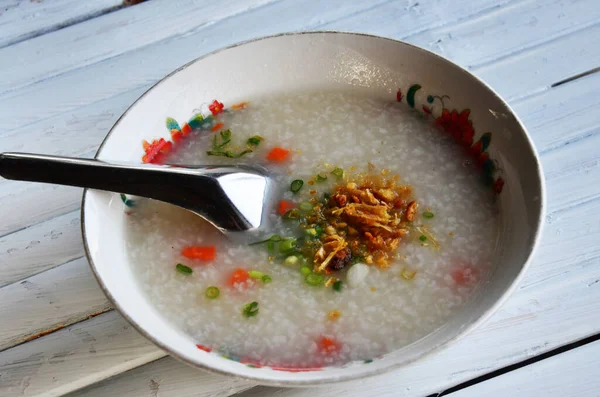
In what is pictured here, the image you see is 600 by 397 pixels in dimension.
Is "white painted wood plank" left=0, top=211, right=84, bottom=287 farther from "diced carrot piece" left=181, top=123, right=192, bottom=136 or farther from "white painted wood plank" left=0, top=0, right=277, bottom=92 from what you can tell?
"white painted wood plank" left=0, top=0, right=277, bottom=92

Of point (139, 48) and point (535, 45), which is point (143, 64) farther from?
point (535, 45)

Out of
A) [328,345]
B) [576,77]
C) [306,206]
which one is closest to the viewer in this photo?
[328,345]

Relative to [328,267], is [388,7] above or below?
above

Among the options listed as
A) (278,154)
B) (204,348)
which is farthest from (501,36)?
(204,348)

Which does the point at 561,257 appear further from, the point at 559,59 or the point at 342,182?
the point at 559,59

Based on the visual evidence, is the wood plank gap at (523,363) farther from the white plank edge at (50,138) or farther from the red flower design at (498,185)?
the white plank edge at (50,138)

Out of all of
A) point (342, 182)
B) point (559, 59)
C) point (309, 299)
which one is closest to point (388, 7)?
point (559, 59)
